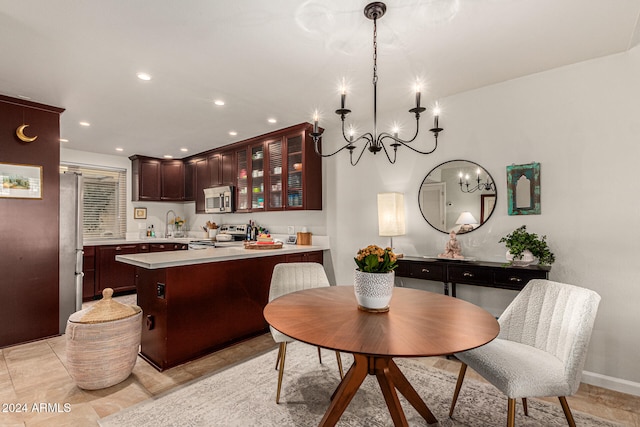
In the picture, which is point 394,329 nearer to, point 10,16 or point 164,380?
point 164,380

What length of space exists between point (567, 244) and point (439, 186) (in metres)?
1.15

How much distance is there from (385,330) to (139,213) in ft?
18.8

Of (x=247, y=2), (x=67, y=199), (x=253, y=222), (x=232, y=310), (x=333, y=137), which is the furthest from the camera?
(x=253, y=222)

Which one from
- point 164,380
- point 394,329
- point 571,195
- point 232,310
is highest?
point 571,195

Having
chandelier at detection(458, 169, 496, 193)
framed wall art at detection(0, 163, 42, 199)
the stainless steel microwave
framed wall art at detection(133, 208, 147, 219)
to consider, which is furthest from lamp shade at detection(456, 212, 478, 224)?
framed wall art at detection(133, 208, 147, 219)

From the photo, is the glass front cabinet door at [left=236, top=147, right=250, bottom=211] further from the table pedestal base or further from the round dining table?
the table pedestal base

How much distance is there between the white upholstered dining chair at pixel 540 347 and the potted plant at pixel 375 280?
0.58m

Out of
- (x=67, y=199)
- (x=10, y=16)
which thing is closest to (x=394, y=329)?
(x=10, y=16)

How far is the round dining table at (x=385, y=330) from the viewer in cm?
124

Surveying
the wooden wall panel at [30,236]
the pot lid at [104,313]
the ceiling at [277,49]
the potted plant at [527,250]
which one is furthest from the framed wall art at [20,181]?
the potted plant at [527,250]

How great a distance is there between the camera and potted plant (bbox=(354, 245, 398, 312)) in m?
1.67

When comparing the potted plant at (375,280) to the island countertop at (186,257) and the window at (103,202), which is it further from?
the window at (103,202)

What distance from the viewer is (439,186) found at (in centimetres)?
322

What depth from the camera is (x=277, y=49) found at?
7.34 ft
